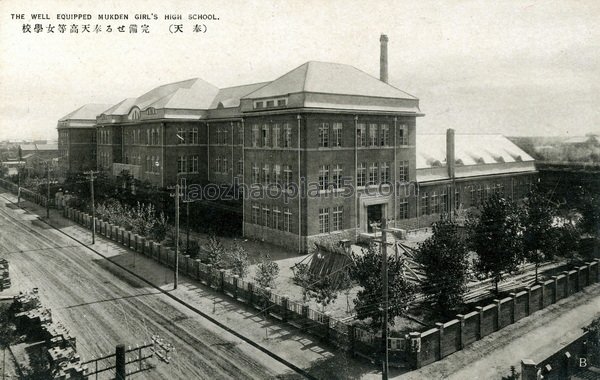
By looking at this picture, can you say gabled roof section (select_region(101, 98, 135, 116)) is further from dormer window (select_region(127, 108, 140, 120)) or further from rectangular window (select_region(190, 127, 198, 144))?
rectangular window (select_region(190, 127, 198, 144))

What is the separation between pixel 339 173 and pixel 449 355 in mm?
17363

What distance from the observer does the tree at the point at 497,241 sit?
24.0 metres

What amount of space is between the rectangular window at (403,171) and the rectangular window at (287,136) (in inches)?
407

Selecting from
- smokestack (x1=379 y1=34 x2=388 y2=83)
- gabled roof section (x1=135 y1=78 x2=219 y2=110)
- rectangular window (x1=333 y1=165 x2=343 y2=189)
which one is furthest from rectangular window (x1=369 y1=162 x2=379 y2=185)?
gabled roof section (x1=135 y1=78 x2=219 y2=110)

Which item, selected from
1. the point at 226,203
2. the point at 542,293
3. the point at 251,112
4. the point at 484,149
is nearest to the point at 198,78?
the point at 226,203

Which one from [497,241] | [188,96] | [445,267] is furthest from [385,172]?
[188,96]

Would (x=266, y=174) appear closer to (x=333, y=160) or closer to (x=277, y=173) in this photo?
(x=277, y=173)

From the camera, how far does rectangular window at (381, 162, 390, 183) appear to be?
3678 centimetres

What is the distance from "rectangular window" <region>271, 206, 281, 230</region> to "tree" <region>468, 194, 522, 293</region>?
47.1 feet

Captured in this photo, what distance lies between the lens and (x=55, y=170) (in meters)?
74.4

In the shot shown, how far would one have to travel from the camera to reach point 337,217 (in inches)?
1336

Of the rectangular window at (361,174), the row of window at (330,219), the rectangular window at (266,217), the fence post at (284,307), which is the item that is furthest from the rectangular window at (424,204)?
the fence post at (284,307)

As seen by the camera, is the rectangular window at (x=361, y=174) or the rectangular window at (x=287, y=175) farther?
the rectangular window at (x=361, y=174)

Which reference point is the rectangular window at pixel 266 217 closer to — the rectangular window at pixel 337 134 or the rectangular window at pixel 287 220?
the rectangular window at pixel 287 220
